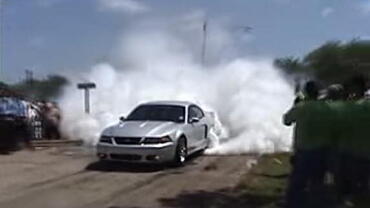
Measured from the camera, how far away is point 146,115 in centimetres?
1805

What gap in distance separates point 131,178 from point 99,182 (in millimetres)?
895

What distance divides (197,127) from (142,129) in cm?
226

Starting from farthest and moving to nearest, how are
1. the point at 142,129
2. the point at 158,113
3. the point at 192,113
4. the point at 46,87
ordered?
1. the point at 46,87
2. the point at 192,113
3. the point at 158,113
4. the point at 142,129

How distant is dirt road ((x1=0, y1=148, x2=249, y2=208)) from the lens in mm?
11805

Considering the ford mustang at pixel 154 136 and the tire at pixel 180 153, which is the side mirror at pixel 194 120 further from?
the tire at pixel 180 153

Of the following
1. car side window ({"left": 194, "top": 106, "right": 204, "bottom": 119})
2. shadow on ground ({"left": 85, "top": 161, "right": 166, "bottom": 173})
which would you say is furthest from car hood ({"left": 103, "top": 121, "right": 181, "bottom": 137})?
car side window ({"left": 194, "top": 106, "right": 204, "bottom": 119})

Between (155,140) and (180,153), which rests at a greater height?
(155,140)

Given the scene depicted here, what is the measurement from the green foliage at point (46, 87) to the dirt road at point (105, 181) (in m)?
9.69

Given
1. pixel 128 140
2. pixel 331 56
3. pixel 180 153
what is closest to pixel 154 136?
pixel 128 140

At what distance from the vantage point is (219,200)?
11.9m

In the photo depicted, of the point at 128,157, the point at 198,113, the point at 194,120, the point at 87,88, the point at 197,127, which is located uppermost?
the point at 87,88

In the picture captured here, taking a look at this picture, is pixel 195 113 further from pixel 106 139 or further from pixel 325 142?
pixel 325 142

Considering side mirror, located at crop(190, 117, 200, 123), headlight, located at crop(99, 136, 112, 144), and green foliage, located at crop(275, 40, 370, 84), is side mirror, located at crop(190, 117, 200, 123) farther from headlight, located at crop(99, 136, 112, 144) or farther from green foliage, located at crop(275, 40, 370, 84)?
green foliage, located at crop(275, 40, 370, 84)

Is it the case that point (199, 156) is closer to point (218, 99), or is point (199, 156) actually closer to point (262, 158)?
point (262, 158)
